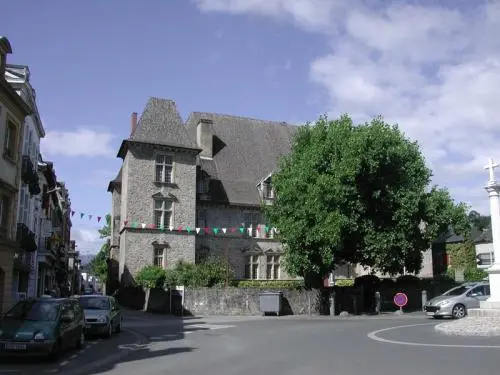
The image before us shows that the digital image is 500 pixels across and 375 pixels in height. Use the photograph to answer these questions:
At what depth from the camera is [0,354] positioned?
42.9 ft

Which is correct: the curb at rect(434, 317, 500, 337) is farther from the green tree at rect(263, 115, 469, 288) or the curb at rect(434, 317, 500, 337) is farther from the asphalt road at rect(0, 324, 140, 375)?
the green tree at rect(263, 115, 469, 288)

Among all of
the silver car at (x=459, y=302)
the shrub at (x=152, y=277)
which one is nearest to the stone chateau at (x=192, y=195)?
the shrub at (x=152, y=277)

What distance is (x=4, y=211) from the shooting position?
24.0 m

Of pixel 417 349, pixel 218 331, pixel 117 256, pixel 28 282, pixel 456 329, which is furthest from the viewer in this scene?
pixel 117 256

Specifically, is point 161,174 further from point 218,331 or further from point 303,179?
point 218,331

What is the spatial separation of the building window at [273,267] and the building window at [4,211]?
1082 inches

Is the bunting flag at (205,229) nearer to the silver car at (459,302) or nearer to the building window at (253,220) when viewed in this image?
the building window at (253,220)

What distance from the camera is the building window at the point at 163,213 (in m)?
43.8

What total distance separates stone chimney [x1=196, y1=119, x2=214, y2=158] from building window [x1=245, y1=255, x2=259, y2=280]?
10.2 metres

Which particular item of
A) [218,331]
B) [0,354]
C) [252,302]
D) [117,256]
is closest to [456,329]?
[218,331]

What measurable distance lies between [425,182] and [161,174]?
806 inches

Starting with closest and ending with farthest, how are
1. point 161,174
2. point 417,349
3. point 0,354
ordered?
point 0,354 < point 417,349 < point 161,174

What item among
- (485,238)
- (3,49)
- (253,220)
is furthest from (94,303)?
(485,238)

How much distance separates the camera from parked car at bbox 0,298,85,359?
42.2ft
